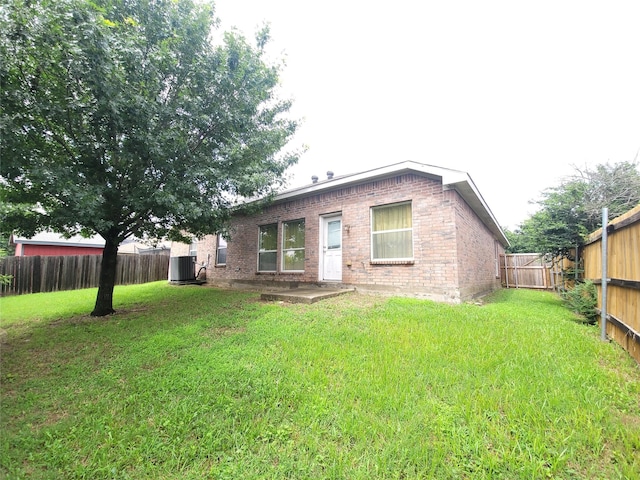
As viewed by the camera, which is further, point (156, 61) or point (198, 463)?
point (156, 61)

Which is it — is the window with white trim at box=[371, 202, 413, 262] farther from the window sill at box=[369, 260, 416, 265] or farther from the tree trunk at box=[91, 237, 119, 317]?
the tree trunk at box=[91, 237, 119, 317]

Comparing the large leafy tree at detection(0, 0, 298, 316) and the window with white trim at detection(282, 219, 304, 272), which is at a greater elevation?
the large leafy tree at detection(0, 0, 298, 316)

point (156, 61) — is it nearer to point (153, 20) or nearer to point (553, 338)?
A: point (153, 20)

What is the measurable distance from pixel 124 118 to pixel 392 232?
20.3 ft

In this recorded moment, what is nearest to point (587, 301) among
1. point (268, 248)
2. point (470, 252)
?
point (470, 252)

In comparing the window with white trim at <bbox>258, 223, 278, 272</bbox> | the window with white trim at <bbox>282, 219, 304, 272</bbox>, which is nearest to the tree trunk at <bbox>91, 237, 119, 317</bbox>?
the window with white trim at <bbox>258, 223, 278, 272</bbox>

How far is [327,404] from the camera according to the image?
2260 mm

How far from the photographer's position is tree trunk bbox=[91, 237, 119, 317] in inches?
238

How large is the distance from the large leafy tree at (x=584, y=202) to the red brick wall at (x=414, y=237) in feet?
6.68

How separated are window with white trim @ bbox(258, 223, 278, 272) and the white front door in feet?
6.87

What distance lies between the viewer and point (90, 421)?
2.22m

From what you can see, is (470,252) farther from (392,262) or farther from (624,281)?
(624,281)

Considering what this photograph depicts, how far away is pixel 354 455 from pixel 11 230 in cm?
732

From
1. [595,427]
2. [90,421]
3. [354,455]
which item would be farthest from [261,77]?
[595,427]
